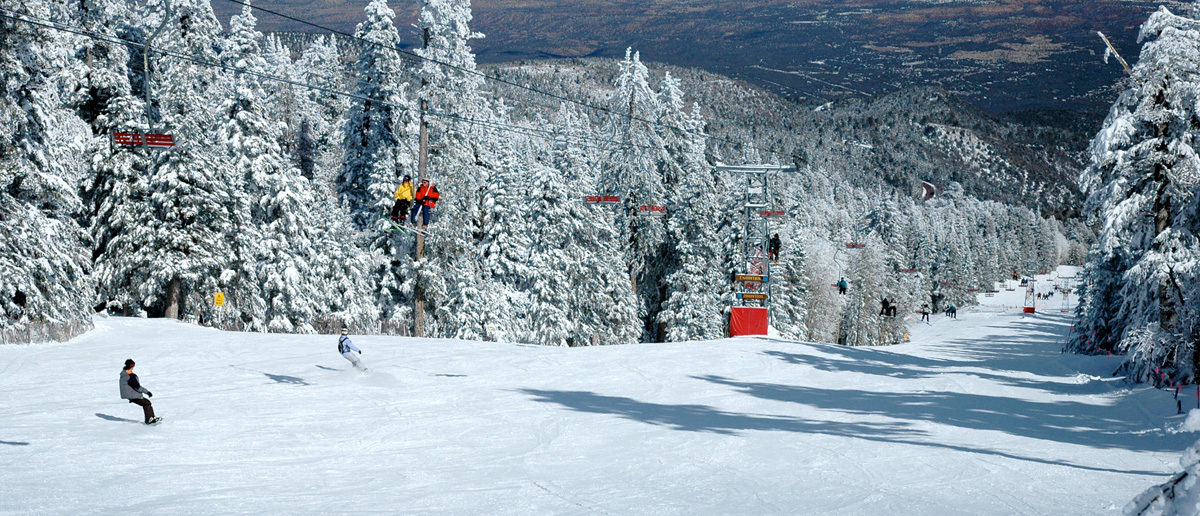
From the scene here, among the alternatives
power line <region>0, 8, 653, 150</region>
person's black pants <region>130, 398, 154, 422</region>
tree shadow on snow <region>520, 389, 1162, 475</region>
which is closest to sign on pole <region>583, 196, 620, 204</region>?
power line <region>0, 8, 653, 150</region>

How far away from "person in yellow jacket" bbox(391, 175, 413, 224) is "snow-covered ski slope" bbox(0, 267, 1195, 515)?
4.76 metres

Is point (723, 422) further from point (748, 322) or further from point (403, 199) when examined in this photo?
point (748, 322)

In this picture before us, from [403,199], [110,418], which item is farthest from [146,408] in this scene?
[403,199]

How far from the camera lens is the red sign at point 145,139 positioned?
2594 centimetres

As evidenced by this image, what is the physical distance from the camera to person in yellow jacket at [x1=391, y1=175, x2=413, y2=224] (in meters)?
28.0

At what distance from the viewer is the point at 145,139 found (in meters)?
25.8

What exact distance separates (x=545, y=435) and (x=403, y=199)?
1514 centimetres

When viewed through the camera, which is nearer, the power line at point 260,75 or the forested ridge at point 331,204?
the power line at point 260,75

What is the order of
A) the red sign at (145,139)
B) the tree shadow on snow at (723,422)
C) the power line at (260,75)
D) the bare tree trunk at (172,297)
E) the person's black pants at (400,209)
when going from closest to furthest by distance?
the tree shadow on snow at (723,422) → the power line at (260,75) → the red sign at (145,139) → the person's black pants at (400,209) → the bare tree trunk at (172,297)

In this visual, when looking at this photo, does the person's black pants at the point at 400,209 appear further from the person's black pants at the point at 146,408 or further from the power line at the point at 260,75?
the person's black pants at the point at 146,408

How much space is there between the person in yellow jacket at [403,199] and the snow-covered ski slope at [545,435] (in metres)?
4.76

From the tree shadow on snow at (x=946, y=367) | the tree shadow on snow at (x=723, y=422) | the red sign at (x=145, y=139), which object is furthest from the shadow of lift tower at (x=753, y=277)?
the red sign at (x=145, y=139)

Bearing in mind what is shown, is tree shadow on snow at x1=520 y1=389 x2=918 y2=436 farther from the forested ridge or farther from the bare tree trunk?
the bare tree trunk

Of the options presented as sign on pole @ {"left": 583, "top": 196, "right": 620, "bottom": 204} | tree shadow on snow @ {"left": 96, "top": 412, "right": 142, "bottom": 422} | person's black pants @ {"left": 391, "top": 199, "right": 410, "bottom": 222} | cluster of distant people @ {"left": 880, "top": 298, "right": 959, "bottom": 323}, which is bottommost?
cluster of distant people @ {"left": 880, "top": 298, "right": 959, "bottom": 323}
